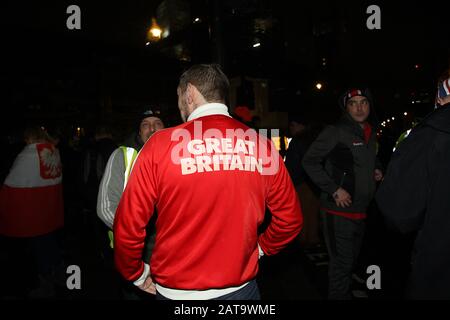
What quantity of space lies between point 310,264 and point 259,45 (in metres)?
3.37

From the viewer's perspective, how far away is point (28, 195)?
3613mm

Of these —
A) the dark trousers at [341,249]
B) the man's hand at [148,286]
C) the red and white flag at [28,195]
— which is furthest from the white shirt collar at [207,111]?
the red and white flag at [28,195]

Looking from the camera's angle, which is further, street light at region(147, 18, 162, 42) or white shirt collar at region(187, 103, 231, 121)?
street light at region(147, 18, 162, 42)

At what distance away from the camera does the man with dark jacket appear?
3090 millimetres

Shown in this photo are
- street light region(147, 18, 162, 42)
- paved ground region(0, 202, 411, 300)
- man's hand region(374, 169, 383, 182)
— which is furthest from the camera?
street light region(147, 18, 162, 42)

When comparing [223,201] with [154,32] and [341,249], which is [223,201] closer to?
[341,249]

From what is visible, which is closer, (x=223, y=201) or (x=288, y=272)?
(x=223, y=201)

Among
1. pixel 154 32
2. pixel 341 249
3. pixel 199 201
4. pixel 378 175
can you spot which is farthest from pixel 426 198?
pixel 154 32

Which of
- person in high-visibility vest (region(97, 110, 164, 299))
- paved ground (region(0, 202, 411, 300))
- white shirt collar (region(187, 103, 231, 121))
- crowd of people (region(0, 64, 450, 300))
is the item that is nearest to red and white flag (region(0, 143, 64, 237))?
paved ground (region(0, 202, 411, 300))

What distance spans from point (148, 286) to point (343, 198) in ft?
6.83

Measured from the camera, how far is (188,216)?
5.24 ft

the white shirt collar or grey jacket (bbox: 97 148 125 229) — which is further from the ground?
the white shirt collar

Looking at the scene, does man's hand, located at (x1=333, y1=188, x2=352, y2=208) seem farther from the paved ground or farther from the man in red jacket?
the man in red jacket

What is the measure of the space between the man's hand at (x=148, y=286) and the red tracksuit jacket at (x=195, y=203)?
20 cm
